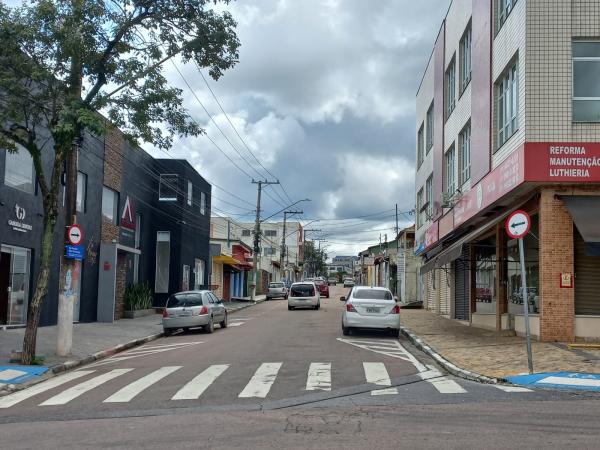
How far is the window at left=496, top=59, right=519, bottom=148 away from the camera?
17688 millimetres

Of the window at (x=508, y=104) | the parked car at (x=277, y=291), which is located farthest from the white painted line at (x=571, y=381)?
the parked car at (x=277, y=291)

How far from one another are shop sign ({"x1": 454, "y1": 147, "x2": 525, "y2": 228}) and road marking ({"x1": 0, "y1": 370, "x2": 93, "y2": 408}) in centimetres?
1089

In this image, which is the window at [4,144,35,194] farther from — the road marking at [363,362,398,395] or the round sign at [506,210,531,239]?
the round sign at [506,210,531,239]

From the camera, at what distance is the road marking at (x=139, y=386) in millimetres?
9898

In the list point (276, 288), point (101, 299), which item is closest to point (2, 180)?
point (101, 299)

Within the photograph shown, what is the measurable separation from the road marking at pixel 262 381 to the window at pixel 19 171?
33.9 feet

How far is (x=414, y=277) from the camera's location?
150 ft

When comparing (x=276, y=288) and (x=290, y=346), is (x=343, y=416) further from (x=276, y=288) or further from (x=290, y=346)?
(x=276, y=288)

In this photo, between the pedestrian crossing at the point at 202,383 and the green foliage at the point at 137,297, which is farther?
the green foliage at the point at 137,297

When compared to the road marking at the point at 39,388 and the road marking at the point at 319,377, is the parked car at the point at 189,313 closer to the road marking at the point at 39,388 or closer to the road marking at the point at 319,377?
the road marking at the point at 39,388

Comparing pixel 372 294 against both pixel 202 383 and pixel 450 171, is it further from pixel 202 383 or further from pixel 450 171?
pixel 450 171

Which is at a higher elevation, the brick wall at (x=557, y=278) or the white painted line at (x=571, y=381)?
the brick wall at (x=557, y=278)

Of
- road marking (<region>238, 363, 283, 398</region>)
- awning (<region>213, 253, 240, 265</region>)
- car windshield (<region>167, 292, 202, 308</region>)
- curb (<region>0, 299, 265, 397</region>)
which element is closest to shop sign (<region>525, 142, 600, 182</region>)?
road marking (<region>238, 363, 283, 398</region>)

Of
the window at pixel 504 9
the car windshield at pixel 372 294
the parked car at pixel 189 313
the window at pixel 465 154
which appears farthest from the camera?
the window at pixel 465 154
